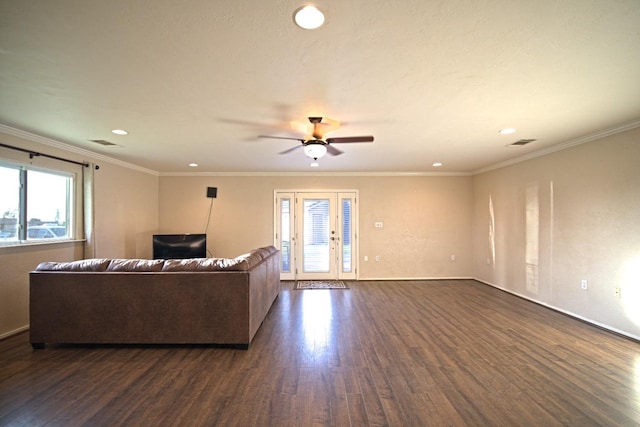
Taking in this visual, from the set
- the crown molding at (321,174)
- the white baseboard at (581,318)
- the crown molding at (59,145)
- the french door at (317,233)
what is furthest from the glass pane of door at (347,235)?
the crown molding at (59,145)

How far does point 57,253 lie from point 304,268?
418 cm

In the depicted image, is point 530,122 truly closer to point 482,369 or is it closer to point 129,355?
point 482,369

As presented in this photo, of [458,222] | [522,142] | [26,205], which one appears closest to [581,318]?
[522,142]

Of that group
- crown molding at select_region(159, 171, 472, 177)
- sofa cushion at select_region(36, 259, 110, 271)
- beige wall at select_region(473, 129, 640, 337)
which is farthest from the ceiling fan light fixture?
beige wall at select_region(473, 129, 640, 337)

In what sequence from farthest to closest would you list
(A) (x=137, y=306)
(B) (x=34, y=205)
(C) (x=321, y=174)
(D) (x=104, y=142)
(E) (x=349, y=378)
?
(C) (x=321, y=174), (D) (x=104, y=142), (B) (x=34, y=205), (A) (x=137, y=306), (E) (x=349, y=378)

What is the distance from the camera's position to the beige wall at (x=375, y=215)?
6.30m

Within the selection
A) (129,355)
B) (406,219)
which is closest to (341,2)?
(129,355)

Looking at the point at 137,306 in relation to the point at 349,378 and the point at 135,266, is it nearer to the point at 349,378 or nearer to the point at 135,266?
the point at 135,266

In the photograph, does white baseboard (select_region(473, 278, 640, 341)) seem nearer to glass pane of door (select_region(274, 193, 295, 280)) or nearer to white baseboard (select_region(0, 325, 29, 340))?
glass pane of door (select_region(274, 193, 295, 280))

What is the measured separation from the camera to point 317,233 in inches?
250

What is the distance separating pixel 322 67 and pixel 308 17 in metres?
0.50

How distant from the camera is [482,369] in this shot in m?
2.50

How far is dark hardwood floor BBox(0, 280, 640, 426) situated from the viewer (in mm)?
1912

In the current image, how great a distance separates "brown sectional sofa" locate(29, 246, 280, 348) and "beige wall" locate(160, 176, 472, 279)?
11.1ft
